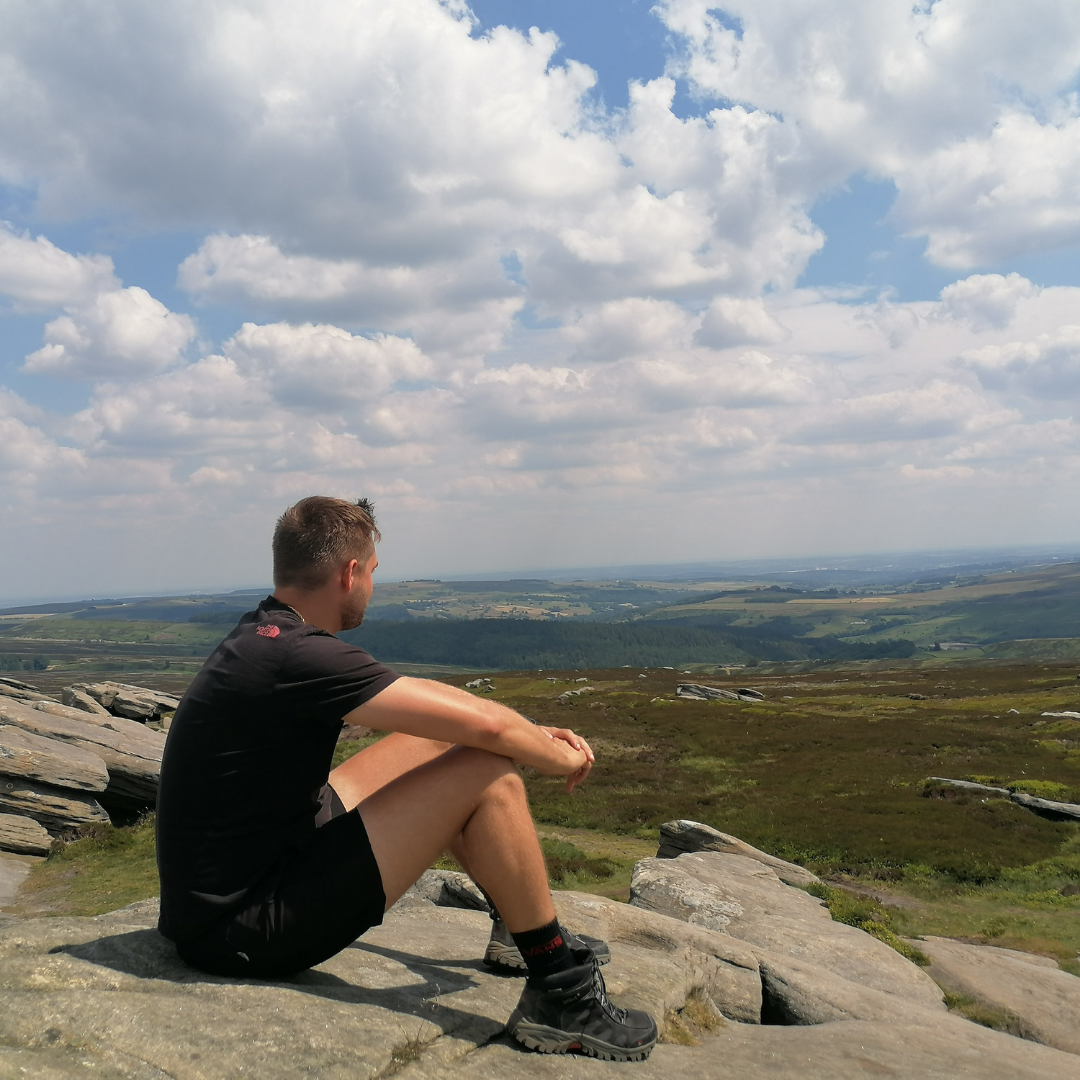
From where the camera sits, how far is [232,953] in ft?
17.3

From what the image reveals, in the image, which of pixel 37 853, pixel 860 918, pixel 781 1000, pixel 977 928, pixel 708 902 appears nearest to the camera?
pixel 781 1000

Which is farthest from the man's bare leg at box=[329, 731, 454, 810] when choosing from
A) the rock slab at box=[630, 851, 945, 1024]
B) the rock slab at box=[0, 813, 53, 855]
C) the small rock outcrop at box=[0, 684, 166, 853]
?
the rock slab at box=[0, 813, 53, 855]

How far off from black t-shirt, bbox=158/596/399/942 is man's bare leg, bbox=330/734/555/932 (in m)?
0.71

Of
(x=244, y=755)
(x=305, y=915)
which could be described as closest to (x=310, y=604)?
(x=244, y=755)

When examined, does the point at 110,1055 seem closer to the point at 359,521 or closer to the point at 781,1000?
the point at 359,521

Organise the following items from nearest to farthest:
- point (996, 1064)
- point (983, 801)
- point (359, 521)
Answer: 1. point (359, 521)
2. point (996, 1064)
3. point (983, 801)

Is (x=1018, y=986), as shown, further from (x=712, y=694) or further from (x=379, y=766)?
(x=712, y=694)

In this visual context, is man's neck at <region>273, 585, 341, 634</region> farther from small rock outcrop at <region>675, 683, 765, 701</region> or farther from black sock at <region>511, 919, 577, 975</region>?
small rock outcrop at <region>675, 683, 765, 701</region>

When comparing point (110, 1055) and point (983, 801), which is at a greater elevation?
point (110, 1055)

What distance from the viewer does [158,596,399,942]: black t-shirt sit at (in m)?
5.15

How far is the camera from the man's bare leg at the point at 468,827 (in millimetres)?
5449

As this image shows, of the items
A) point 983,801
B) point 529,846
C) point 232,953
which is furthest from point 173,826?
point 983,801

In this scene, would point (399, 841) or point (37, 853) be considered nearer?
point (399, 841)

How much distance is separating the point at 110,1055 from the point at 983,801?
33.2m
